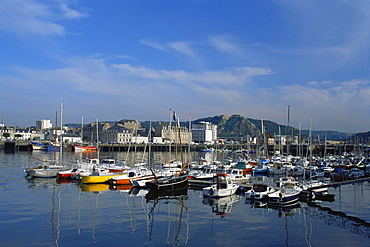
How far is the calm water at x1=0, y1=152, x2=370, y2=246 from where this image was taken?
57.8ft

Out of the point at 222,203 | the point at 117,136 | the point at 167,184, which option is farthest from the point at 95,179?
the point at 117,136

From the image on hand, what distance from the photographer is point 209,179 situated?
4106cm

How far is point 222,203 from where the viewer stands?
27.6 meters

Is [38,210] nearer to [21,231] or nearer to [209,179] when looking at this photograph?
[21,231]

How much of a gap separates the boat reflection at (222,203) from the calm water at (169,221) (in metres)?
0.07

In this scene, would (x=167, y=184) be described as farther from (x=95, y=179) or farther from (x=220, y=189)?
(x=95, y=179)

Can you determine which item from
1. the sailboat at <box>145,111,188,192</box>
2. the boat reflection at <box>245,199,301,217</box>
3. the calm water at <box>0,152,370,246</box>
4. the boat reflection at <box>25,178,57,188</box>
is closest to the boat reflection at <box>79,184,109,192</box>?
the calm water at <box>0,152,370,246</box>

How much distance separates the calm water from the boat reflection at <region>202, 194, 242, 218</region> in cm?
7

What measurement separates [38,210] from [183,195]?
41.7ft

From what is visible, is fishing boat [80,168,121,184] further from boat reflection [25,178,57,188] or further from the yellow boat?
boat reflection [25,178,57,188]

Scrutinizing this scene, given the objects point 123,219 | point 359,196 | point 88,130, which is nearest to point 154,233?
point 123,219

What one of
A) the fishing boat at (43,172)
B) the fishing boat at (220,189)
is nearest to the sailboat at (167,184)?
the fishing boat at (220,189)

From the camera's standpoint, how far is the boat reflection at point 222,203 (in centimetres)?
2427

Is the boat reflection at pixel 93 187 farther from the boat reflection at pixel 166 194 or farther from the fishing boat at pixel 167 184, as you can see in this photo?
the boat reflection at pixel 166 194
